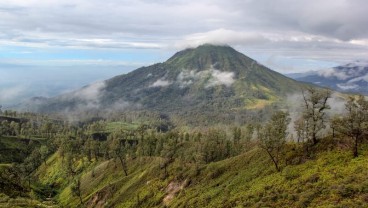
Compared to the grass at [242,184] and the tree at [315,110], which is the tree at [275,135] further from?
the tree at [315,110]

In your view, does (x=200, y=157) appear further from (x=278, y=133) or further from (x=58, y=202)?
(x=58, y=202)

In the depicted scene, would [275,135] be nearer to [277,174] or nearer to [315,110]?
[277,174]

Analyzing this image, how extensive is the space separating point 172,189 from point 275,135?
51998 mm

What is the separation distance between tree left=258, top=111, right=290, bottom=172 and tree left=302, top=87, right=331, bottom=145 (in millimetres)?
8352

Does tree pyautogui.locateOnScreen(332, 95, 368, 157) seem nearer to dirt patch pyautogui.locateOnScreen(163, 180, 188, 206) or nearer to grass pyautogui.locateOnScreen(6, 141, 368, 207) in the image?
grass pyautogui.locateOnScreen(6, 141, 368, 207)

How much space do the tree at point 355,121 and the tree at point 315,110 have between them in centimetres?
606

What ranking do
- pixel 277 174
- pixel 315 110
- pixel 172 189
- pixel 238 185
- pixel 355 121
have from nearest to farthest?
pixel 355 121 < pixel 277 174 < pixel 315 110 < pixel 238 185 < pixel 172 189

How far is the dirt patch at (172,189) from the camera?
131 metres

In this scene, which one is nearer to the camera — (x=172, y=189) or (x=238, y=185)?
(x=238, y=185)

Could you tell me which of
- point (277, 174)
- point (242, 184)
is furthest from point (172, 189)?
point (277, 174)

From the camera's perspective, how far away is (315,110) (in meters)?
101

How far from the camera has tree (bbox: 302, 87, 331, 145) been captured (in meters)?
97.4

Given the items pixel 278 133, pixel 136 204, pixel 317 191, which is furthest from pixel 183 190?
pixel 317 191

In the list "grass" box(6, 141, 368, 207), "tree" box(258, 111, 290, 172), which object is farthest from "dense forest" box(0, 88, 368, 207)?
"grass" box(6, 141, 368, 207)
